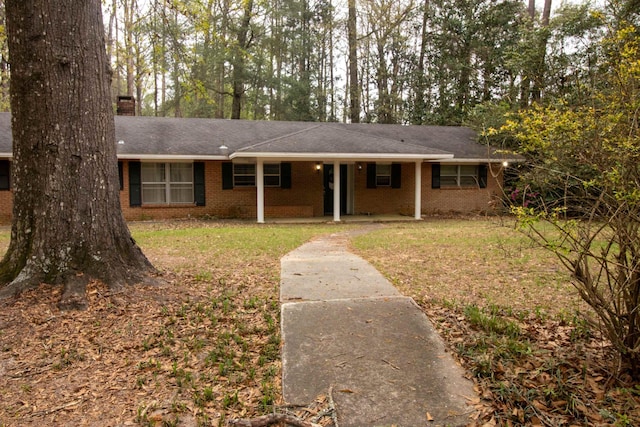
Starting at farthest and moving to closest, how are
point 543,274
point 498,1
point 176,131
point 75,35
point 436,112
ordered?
point 436,112, point 498,1, point 176,131, point 543,274, point 75,35

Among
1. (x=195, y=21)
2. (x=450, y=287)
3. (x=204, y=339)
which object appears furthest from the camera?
(x=195, y=21)

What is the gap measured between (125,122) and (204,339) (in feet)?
48.9

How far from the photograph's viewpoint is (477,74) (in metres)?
25.2

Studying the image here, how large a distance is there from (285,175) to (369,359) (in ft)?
41.6

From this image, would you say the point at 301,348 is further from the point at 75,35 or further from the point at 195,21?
the point at 195,21

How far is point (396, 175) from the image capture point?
1708 cm

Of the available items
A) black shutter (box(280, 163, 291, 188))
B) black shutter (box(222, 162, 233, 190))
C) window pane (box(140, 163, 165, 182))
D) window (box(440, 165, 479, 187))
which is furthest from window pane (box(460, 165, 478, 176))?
window pane (box(140, 163, 165, 182))

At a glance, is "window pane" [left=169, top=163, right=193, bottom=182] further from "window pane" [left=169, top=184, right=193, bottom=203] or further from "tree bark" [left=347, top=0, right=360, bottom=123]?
"tree bark" [left=347, top=0, right=360, bottom=123]

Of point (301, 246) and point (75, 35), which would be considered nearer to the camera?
point (75, 35)

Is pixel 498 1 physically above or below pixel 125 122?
above

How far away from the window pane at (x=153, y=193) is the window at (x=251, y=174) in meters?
2.51

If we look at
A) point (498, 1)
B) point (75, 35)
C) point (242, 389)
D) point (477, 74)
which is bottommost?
point (242, 389)

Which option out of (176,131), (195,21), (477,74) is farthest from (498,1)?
(195,21)

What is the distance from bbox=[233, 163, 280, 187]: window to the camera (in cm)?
1551
